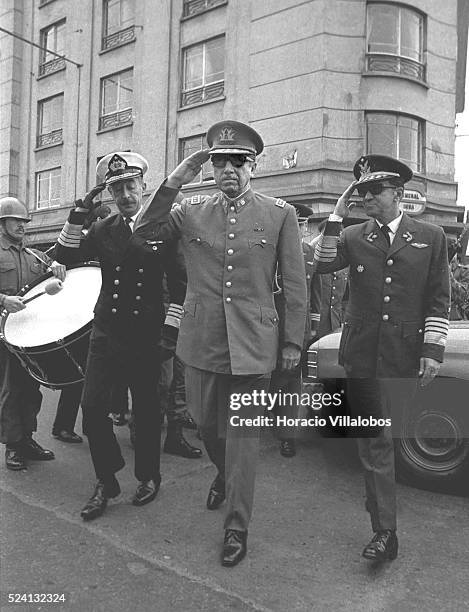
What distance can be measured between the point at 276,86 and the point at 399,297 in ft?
44.5

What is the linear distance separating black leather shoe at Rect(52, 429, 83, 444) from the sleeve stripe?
2083 millimetres

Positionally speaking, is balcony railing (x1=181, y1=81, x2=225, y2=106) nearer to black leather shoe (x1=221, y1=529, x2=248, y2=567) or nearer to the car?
the car

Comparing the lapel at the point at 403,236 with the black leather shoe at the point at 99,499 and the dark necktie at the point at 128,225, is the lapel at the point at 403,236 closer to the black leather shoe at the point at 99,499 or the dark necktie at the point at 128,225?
the dark necktie at the point at 128,225

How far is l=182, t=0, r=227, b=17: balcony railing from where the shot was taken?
1684 cm

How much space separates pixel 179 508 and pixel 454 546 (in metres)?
1.50

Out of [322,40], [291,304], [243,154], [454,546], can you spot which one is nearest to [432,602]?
[454,546]

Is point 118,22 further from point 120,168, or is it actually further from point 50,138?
point 120,168

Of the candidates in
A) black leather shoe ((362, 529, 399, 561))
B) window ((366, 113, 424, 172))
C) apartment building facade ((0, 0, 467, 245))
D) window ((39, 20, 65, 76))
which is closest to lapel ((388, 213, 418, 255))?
black leather shoe ((362, 529, 399, 561))

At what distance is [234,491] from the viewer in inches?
116

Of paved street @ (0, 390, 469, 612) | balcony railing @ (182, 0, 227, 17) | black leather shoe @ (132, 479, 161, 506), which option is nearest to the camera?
paved street @ (0, 390, 469, 612)

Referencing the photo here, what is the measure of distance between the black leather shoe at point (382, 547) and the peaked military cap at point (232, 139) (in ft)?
6.42

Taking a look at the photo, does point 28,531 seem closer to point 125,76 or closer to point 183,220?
point 183,220

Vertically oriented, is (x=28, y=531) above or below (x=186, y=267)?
below

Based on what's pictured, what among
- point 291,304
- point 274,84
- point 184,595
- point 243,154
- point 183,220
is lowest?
point 184,595
